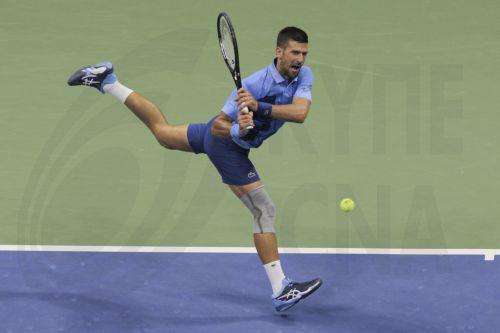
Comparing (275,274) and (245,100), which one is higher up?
(245,100)

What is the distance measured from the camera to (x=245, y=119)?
34.2ft

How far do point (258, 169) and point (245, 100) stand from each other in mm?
3483

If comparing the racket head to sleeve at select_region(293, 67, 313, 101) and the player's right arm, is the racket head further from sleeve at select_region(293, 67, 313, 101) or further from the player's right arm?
sleeve at select_region(293, 67, 313, 101)

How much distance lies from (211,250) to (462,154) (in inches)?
146

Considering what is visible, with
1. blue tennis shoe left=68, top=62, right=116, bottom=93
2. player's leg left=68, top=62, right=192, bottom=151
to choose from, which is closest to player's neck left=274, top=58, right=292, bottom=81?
player's leg left=68, top=62, right=192, bottom=151

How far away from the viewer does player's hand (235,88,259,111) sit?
1049cm

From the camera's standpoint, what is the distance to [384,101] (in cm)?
1586

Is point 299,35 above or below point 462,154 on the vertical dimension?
above

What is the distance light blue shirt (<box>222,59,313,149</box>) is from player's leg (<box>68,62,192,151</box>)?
3.20 feet

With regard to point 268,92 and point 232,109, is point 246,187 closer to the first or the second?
point 232,109

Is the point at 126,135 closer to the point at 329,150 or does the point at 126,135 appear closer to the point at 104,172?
the point at 104,172

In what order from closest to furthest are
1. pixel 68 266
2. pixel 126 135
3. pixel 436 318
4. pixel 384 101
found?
pixel 436 318
pixel 68 266
pixel 126 135
pixel 384 101

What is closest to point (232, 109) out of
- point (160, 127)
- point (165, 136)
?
point (165, 136)

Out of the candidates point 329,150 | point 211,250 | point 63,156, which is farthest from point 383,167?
point 63,156
